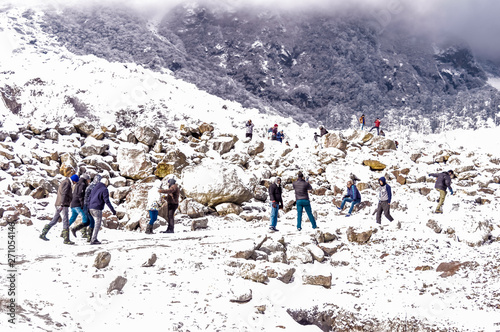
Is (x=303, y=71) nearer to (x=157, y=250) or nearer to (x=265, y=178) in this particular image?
(x=265, y=178)

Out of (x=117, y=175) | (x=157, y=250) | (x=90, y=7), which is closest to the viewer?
(x=157, y=250)

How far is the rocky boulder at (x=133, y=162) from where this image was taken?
14.0m

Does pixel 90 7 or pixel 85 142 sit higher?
pixel 90 7

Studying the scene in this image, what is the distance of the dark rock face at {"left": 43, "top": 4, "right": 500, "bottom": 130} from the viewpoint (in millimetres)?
66375

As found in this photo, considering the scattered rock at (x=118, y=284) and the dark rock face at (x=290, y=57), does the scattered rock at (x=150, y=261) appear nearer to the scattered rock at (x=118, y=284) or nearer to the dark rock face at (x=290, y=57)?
the scattered rock at (x=118, y=284)

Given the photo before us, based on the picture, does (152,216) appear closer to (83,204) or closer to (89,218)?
(89,218)

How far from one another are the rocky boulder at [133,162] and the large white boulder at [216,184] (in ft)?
6.40

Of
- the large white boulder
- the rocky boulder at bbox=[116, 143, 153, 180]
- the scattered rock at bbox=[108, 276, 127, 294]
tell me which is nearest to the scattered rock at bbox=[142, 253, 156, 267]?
the scattered rock at bbox=[108, 276, 127, 294]

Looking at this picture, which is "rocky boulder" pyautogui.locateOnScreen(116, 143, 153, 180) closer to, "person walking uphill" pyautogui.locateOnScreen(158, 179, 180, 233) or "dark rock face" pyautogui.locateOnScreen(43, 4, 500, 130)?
"person walking uphill" pyautogui.locateOnScreen(158, 179, 180, 233)

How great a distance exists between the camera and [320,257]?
775 centimetres

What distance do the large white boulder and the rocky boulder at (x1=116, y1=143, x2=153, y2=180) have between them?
76.8 inches

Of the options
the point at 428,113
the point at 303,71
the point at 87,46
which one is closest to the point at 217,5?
the point at 303,71

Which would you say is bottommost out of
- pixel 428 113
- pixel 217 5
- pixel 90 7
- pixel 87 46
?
pixel 428 113

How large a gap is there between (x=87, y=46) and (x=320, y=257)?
215ft
